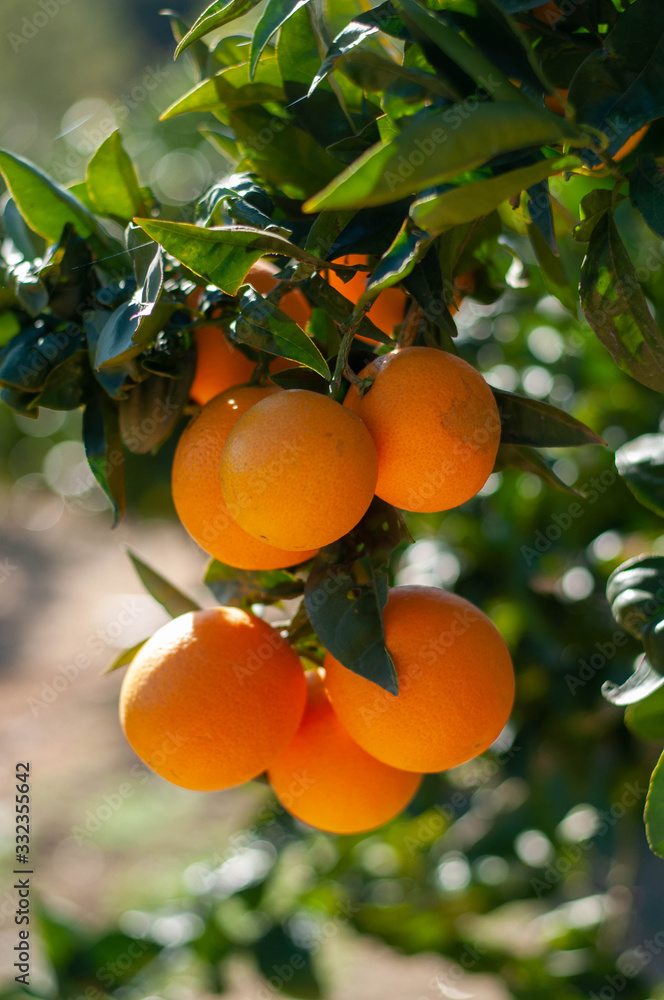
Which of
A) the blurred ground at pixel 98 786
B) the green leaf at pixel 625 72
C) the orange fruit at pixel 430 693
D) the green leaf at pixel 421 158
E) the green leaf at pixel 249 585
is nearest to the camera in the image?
the green leaf at pixel 421 158

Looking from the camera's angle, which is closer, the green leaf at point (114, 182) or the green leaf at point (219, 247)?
the green leaf at point (219, 247)

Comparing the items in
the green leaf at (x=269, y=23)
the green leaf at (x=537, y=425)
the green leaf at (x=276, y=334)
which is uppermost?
the green leaf at (x=269, y=23)

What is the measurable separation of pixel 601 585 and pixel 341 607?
0.70m

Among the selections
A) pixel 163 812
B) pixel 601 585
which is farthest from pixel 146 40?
pixel 601 585

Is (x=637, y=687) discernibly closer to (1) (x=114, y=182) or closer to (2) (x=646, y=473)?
(2) (x=646, y=473)

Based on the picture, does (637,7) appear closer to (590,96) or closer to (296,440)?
(590,96)

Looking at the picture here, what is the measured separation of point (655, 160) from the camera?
16.3 inches

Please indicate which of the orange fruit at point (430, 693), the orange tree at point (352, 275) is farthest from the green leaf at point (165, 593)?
the orange fruit at point (430, 693)

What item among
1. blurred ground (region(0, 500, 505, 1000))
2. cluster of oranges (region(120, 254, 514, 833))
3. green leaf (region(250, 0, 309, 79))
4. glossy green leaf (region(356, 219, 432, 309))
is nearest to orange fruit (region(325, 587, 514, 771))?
cluster of oranges (region(120, 254, 514, 833))

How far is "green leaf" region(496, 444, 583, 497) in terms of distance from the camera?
54 centimetres

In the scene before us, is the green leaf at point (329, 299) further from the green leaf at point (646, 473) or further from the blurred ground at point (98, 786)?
the blurred ground at point (98, 786)

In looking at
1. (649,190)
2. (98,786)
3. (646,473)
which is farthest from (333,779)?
(98,786)

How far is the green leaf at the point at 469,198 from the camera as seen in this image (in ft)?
1.01

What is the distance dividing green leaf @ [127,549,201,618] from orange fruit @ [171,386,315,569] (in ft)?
0.67
